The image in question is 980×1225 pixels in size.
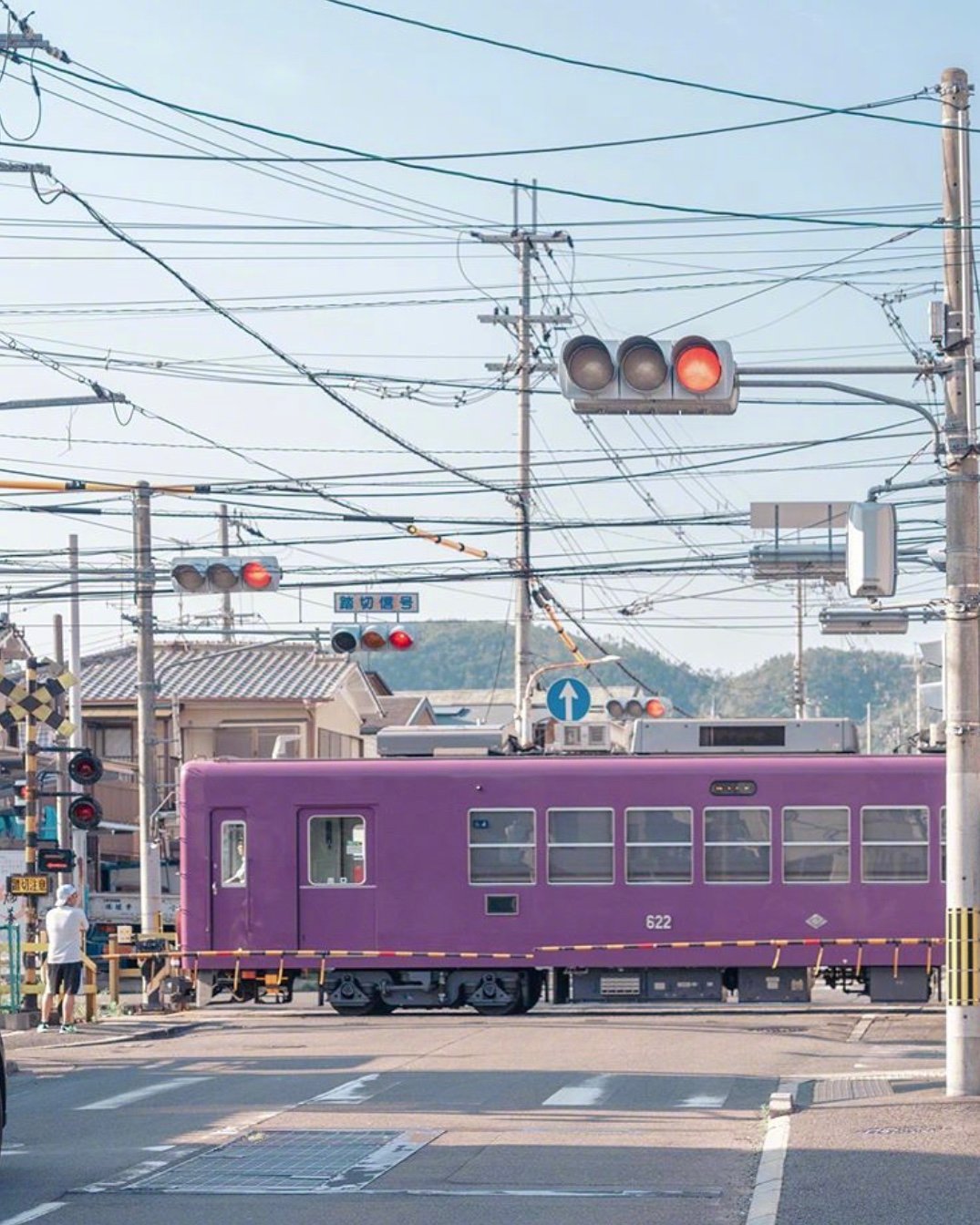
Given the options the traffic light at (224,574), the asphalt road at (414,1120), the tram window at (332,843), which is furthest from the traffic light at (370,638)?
the asphalt road at (414,1120)

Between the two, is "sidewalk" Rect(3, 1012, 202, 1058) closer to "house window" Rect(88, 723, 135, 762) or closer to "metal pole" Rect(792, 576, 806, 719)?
"house window" Rect(88, 723, 135, 762)

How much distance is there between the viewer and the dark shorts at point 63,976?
73.9 ft

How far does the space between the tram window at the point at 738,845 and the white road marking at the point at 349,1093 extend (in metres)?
8.50

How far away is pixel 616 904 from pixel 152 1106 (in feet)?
33.0

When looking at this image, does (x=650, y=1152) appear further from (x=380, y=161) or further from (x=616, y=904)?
(x=616, y=904)

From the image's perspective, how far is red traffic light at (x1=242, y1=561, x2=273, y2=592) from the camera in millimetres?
24547

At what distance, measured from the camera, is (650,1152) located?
39.8 ft

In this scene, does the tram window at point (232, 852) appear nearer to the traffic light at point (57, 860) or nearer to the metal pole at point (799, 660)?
the traffic light at point (57, 860)

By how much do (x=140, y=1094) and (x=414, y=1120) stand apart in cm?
354

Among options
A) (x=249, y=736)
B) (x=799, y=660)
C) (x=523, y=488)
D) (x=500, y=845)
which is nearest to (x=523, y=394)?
(x=523, y=488)

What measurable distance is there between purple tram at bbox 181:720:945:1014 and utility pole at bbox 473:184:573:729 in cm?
657

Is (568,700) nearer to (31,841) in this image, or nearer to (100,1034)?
(31,841)

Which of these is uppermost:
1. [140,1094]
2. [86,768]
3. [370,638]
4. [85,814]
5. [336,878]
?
[370,638]

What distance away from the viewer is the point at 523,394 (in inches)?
1325
